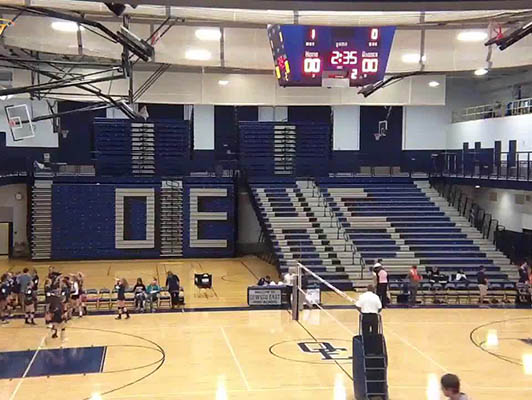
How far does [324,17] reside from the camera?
715 inches

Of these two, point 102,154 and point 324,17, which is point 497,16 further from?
point 102,154

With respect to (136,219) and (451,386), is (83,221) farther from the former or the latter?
(451,386)

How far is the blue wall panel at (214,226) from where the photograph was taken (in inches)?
1356

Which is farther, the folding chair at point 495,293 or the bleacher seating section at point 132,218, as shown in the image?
the bleacher seating section at point 132,218

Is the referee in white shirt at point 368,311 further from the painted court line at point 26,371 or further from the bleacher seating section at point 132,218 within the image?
the bleacher seating section at point 132,218

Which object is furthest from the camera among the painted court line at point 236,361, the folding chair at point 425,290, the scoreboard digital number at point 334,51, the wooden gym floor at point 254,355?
the folding chair at point 425,290

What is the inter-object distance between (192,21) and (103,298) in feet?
30.9

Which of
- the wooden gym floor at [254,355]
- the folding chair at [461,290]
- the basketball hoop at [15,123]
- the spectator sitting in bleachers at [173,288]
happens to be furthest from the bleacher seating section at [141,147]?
the folding chair at [461,290]

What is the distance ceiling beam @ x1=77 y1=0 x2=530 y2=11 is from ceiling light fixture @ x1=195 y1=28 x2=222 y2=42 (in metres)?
17.7

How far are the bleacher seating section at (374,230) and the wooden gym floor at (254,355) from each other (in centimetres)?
544

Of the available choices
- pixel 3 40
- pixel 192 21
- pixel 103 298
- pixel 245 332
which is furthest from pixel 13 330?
pixel 192 21

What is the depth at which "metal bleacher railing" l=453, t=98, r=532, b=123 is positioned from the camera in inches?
1233

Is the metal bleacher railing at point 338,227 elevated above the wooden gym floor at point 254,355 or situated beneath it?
elevated above

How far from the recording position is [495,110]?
34.6m
